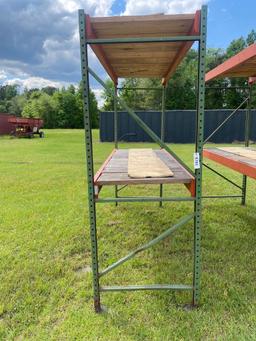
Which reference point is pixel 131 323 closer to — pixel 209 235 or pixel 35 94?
pixel 209 235

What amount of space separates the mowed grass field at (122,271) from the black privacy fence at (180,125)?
1083cm

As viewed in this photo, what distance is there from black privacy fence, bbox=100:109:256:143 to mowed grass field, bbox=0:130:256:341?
10830mm

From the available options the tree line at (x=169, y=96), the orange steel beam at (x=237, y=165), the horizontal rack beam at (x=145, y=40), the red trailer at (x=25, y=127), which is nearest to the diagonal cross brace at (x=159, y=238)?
the orange steel beam at (x=237, y=165)

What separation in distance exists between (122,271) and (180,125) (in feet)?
44.0

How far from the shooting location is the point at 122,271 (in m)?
2.51

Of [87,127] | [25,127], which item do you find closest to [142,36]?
[87,127]

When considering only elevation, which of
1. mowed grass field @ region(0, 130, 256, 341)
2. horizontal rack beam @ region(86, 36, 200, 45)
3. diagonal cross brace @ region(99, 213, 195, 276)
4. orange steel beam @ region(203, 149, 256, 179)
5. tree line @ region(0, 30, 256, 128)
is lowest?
mowed grass field @ region(0, 130, 256, 341)

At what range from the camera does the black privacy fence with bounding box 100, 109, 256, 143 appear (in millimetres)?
14523

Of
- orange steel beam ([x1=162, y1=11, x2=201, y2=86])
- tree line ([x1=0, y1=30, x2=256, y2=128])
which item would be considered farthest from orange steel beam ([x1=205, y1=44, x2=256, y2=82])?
tree line ([x1=0, y1=30, x2=256, y2=128])

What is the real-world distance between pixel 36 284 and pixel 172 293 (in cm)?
116

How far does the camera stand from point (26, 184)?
5703mm

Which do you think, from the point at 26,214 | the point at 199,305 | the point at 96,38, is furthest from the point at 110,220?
the point at 96,38

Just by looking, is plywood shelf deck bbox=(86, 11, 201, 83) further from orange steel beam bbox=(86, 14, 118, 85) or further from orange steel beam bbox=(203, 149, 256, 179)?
orange steel beam bbox=(203, 149, 256, 179)

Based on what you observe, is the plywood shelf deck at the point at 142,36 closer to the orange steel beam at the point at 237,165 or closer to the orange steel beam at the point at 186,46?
Result: the orange steel beam at the point at 186,46
